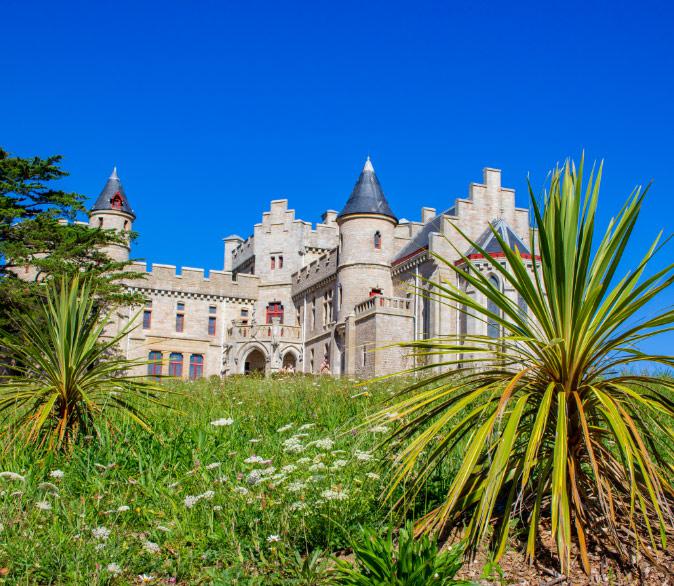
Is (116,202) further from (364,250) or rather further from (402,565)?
(402,565)

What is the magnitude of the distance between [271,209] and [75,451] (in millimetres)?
34647

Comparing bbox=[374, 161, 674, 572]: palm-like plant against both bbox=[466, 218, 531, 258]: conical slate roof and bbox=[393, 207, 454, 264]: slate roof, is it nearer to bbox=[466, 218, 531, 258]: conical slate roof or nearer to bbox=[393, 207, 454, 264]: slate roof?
bbox=[466, 218, 531, 258]: conical slate roof

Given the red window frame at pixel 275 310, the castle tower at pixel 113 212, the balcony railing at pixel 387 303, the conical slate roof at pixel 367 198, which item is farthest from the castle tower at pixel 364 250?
the castle tower at pixel 113 212

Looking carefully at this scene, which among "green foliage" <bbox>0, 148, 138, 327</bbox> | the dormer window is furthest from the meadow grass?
the dormer window

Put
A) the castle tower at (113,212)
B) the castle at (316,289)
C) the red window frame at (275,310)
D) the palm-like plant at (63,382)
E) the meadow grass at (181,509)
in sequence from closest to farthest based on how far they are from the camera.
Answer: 1. the meadow grass at (181,509)
2. the palm-like plant at (63,382)
3. the castle at (316,289)
4. the castle tower at (113,212)
5. the red window frame at (275,310)

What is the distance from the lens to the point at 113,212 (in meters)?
37.2

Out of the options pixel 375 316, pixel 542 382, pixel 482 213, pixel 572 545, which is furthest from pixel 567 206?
pixel 482 213

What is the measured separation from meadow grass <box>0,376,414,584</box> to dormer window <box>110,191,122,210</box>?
32256mm

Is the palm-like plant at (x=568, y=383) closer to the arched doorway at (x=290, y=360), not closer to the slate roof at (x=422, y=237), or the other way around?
the slate roof at (x=422, y=237)

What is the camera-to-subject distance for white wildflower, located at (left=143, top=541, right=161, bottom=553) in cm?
423

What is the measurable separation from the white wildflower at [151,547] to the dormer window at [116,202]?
3466 cm

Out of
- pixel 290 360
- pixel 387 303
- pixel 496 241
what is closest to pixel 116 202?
pixel 290 360

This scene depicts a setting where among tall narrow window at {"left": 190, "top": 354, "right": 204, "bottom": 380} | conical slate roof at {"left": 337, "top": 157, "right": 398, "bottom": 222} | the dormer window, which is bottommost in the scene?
tall narrow window at {"left": 190, "top": 354, "right": 204, "bottom": 380}

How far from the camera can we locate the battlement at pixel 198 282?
38375 millimetres
